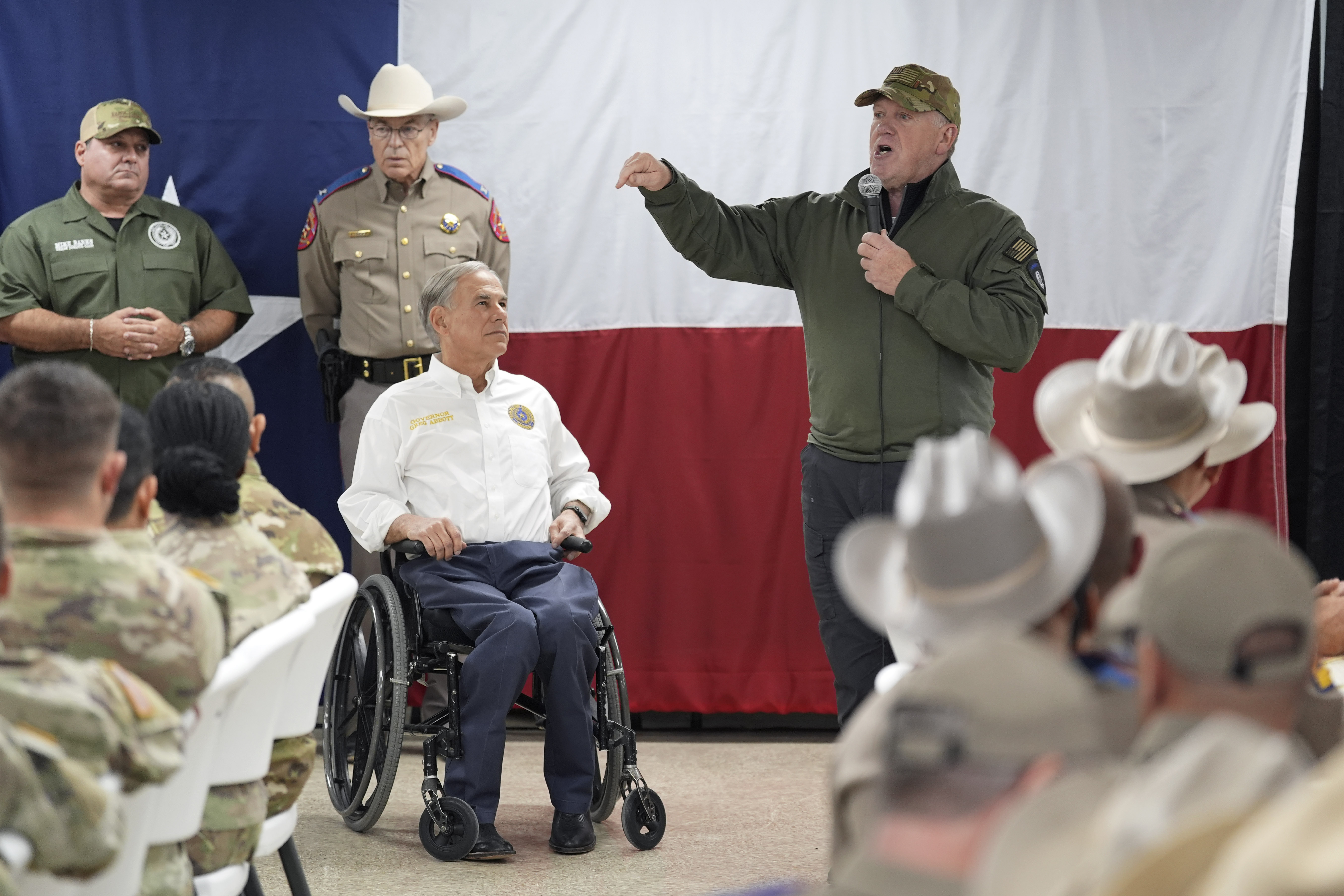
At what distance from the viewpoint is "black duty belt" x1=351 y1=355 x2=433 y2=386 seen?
13.8ft

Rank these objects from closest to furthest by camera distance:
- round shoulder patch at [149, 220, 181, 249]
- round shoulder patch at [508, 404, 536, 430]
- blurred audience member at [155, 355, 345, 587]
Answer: blurred audience member at [155, 355, 345, 587] < round shoulder patch at [508, 404, 536, 430] < round shoulder patch at [149, 220, 181, 249]

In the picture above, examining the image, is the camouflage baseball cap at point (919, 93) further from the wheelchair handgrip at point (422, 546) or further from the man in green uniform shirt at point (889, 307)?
the wheelchair handgrip at point (422, 546)

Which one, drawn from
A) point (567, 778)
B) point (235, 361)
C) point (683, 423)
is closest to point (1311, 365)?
point (683, 423)

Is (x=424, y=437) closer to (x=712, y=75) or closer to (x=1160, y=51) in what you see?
(x=712, y=75)

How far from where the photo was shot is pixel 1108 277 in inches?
173

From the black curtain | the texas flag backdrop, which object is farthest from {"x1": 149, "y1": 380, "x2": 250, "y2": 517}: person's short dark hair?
the black curtain

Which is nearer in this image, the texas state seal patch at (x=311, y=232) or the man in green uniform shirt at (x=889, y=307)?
the man in green uniform shirt at (x=889, y=307)

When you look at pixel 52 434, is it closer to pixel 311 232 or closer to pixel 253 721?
pixel 253 721

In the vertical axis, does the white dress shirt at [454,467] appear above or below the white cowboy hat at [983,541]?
below

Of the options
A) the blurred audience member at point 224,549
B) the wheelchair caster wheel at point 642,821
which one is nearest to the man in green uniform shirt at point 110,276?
the blurred audience member at point 224,549

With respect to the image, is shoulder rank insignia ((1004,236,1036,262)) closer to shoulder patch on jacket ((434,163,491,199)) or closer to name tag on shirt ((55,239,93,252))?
shoulder patch on jacket ((434,163,491,199))

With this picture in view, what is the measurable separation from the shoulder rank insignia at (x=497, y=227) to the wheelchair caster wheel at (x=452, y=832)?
177cm

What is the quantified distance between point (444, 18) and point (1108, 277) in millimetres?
2207

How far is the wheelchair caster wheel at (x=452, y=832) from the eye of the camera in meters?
3.21
